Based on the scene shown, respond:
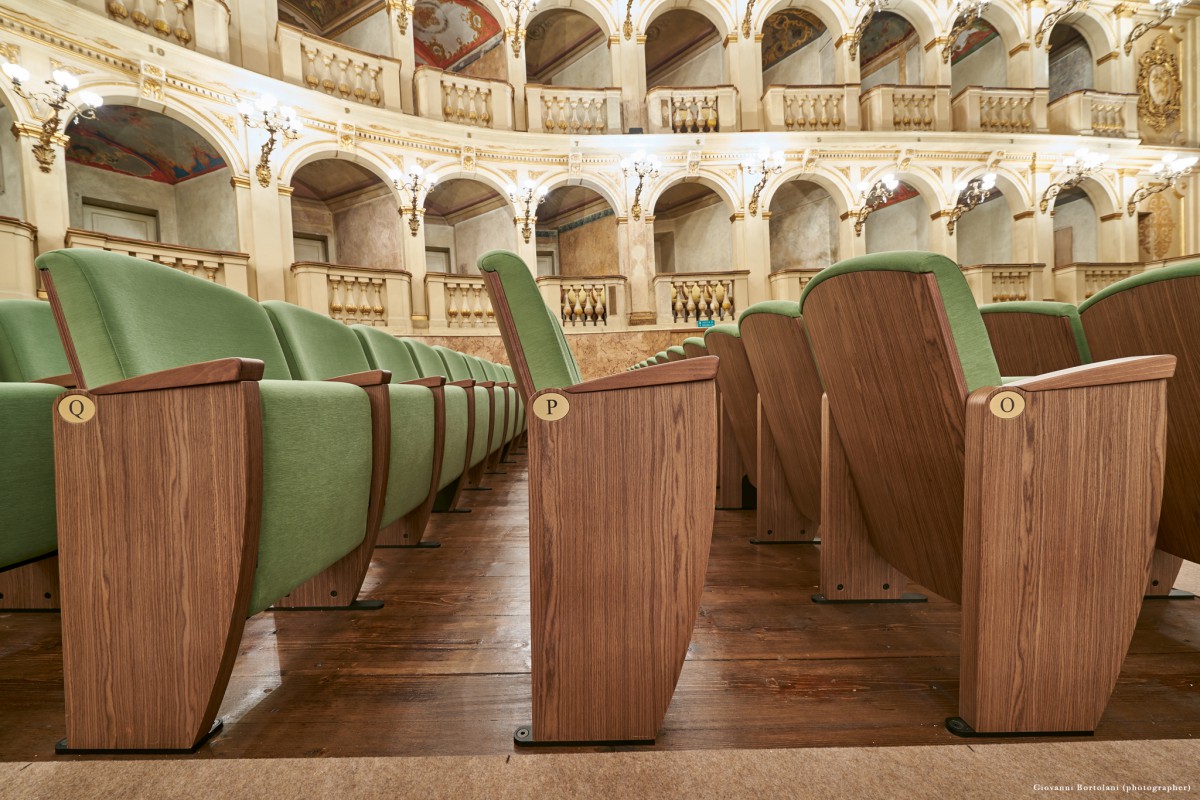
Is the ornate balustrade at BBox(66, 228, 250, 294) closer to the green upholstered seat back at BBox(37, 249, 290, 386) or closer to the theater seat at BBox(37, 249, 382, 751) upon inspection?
the green upholstered seat back at BBox(37, 249, 290, 386)

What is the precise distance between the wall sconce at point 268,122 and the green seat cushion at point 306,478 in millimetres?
4663

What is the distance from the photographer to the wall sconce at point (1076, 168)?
6.08 metres

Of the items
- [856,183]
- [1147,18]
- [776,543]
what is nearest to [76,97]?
[776,543]

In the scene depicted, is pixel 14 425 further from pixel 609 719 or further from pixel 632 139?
pixel 632 139

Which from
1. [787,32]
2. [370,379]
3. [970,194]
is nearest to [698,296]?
[970,194]

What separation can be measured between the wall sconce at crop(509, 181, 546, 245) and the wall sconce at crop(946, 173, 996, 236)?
167 inches

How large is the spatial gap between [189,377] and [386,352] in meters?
1.25

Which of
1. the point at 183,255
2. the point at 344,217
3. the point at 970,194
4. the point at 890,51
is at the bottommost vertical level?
the point at 183,255

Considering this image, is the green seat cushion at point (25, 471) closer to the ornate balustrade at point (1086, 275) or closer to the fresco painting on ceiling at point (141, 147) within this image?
the fresco painting on ceiling at point (141, 147)

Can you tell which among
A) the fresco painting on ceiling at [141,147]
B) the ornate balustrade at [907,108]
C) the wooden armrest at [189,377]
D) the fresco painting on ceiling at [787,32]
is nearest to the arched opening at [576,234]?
the fresco painting on ceiling at [787,32]

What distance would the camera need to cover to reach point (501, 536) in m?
1.39

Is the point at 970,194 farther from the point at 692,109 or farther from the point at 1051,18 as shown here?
the point at 692,109

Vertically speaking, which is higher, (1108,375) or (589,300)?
(589,300)

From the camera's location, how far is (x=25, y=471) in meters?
0.69
